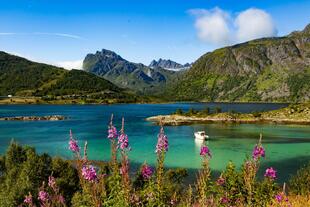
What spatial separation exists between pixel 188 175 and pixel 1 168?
23441 mm

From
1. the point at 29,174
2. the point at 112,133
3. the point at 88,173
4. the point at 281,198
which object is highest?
the point at 112,133

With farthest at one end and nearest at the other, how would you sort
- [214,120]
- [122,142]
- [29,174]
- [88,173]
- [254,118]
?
[214,120]
[254,118]
[29,174]
[122,142]
[88,173]

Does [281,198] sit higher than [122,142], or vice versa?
[122,142]

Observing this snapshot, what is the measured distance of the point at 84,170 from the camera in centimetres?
686

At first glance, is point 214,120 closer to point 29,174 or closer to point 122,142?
point 29,174

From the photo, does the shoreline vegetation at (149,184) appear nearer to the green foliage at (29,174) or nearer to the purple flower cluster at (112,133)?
the purple flower cluster at (112,133)

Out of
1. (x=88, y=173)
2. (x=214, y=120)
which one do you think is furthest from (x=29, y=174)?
(x=214, y=120)

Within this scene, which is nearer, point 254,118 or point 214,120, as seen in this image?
point 254,118

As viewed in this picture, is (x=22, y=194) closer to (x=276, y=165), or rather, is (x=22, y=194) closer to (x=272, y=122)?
(x=276, y=165)

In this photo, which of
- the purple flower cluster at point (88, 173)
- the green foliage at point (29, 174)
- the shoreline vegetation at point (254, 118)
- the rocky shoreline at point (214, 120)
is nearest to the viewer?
the purple flower cluster at point (88, 173)

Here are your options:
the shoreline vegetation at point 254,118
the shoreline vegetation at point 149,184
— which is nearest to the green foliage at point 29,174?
the shoreline vegetation at point 149,184

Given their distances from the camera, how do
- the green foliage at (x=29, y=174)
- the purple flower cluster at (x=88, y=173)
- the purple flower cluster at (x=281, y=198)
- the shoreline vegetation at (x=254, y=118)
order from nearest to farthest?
the purple flower cluster at (x=88, y=173) → the purple flower cluster at (x=281, y=198) → the green foliage at (x=29, y=174) → the shoreline vegetation at (x=254, y=118)

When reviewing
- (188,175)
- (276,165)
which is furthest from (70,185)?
(276,165)

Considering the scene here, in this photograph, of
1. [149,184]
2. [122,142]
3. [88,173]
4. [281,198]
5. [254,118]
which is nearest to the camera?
[88,173]
